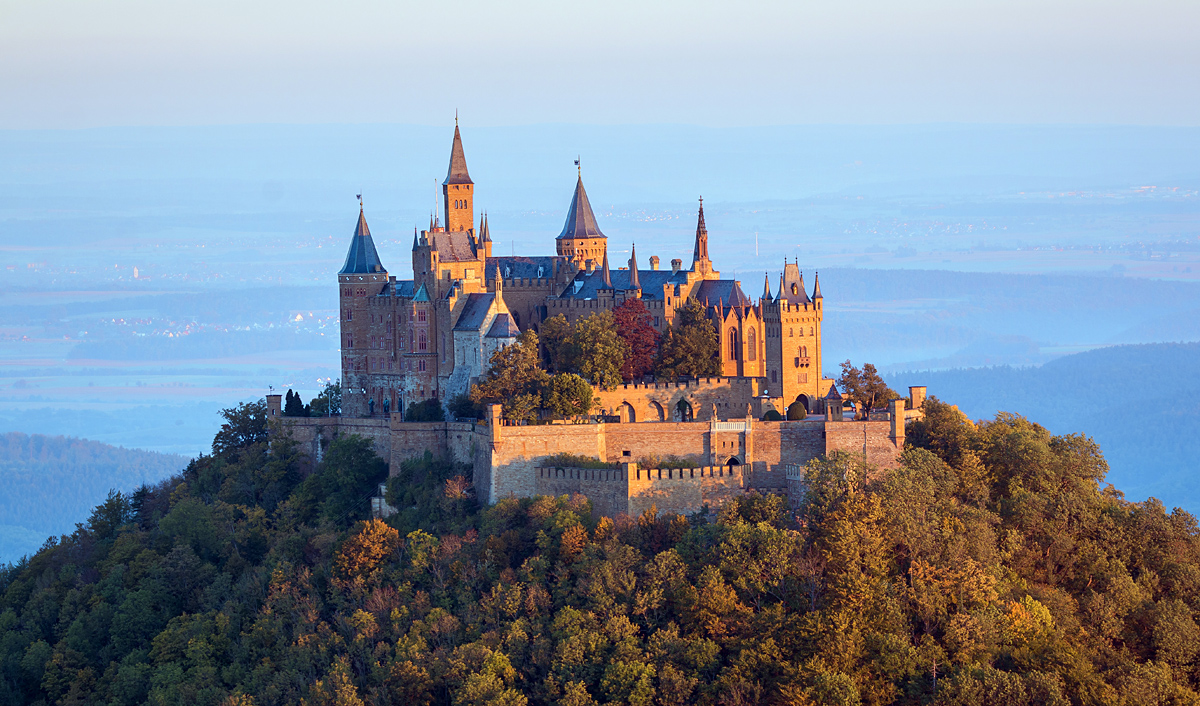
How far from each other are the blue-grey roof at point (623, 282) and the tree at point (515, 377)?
6414 mm

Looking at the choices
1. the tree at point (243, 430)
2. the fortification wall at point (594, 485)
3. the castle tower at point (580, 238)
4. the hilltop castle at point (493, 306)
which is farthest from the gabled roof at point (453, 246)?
the fortification wall at point (594, 485)

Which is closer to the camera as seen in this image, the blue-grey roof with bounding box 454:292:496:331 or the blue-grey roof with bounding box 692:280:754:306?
the blue-grey roof with bounding box 454:292:496:331

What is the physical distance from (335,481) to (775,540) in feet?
76.5

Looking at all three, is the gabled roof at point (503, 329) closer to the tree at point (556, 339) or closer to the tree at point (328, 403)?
the tree at point (556, 339)

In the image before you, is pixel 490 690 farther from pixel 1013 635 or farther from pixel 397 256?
pixel 397 256

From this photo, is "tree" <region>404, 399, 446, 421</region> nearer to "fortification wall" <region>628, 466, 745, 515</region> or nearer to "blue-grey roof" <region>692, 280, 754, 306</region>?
"fortification wall" <region>628, 466, 745, 515</region>

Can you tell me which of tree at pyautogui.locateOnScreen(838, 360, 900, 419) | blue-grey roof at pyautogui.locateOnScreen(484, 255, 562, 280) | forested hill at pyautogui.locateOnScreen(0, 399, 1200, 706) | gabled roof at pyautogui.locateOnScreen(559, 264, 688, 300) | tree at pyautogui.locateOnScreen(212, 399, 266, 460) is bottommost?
forested hill at pyautogui.locateOnScreen(0, 399, 1200, 706)

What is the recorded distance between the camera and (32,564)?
86500 mm

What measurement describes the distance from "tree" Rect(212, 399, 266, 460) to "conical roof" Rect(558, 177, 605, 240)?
17.4 meters

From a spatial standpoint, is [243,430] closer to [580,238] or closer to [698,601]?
[580,238]

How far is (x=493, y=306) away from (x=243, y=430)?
15851mm

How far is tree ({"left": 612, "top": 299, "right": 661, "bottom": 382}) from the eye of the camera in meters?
76.3

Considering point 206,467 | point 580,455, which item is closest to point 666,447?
point 580,455

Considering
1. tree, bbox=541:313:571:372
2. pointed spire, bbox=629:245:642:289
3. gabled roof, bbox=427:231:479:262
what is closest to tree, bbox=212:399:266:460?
gabled roof, bbox=427:231:479:262
